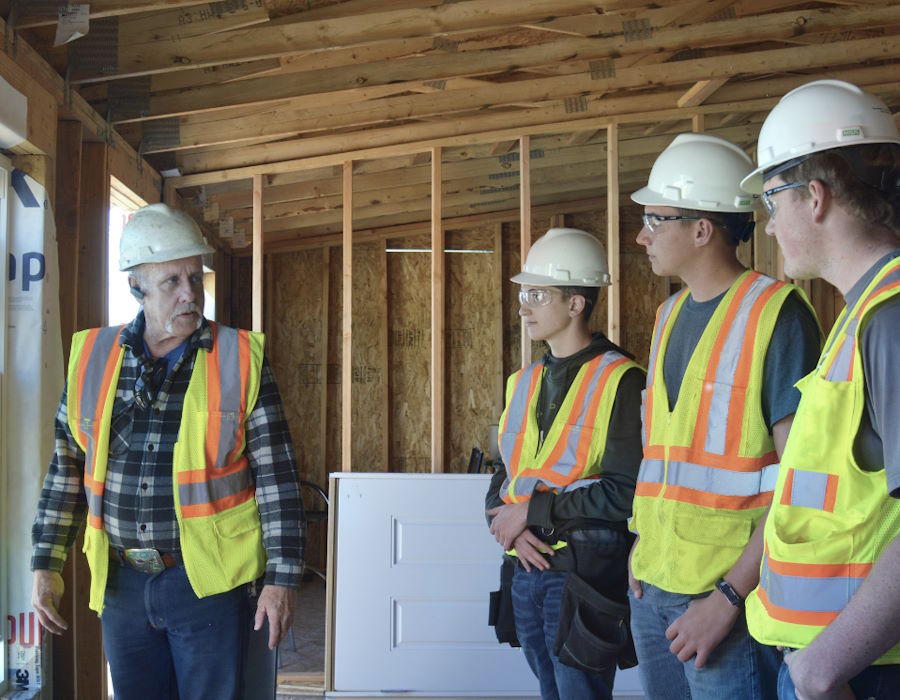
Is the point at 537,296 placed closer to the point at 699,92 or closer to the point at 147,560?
the point at 147,560

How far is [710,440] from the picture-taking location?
1.96 metres

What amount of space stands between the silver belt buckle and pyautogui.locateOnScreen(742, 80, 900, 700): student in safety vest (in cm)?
154

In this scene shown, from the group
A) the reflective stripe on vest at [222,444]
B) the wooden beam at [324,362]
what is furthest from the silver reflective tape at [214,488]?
the wooden beam at [324,362]

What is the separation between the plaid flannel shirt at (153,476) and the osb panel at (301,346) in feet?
19.9

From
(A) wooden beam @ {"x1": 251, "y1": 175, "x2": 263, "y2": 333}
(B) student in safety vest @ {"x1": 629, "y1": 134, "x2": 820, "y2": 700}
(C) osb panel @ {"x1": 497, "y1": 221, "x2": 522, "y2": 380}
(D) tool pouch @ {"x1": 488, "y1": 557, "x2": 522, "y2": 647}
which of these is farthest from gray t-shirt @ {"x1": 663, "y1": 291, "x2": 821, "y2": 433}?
(C) osb panel @ {"x1": 497, "y1": 221, "x2": 522, "y2": 380}

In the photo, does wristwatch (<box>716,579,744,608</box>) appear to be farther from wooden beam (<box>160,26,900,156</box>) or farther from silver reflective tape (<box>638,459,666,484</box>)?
wooden beam (<box>160,26,900,156</box>)

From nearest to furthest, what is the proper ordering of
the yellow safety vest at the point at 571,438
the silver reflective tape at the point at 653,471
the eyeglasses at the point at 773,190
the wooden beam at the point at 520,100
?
the eyeglasses at the point at 773,190 < the silver reflective tape at the point at 653,471 < the yellow safety vest at the point at 571,438 < the wooden beam at the point at 520,100

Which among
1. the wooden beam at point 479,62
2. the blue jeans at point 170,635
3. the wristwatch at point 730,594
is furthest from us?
the wooden beam at point 479,62

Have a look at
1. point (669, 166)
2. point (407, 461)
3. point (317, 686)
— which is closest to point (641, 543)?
point (669, 166)

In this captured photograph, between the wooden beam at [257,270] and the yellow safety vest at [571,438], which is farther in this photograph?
the wooden beam at [257,270]

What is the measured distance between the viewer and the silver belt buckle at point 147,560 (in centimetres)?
238

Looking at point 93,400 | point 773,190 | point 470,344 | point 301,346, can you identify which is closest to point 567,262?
point 93,400

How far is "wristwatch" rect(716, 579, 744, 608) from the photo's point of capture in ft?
5.97

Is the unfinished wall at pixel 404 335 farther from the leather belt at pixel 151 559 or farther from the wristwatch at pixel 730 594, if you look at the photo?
the wristwatch at pixel 730 594
